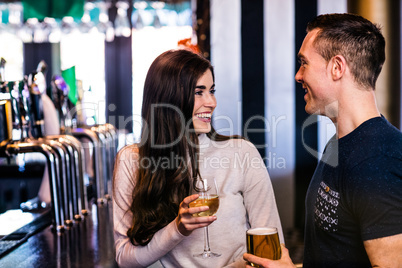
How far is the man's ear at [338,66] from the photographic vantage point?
1.37 metres

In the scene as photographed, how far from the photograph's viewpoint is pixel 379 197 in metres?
1.14

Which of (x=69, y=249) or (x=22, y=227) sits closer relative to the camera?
(x=69, y=249)

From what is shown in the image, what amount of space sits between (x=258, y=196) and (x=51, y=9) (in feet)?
17.5

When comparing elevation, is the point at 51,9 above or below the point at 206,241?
above

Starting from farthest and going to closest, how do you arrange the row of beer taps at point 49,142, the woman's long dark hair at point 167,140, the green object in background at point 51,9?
the green object in background at point 51,9 → the row of beer taps at point 49,142 → the woman's long dark hair at point 167,140

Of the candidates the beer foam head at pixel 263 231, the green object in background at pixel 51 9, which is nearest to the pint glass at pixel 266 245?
the beer foam head at pixel 263 231

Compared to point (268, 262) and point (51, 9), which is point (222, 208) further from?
point (51, 9)

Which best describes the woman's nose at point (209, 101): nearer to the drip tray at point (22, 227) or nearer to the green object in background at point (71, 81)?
the drip tray at point (22, 227)

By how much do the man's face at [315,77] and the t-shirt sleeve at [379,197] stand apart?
29 cm

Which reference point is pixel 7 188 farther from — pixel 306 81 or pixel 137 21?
pixel 137 21

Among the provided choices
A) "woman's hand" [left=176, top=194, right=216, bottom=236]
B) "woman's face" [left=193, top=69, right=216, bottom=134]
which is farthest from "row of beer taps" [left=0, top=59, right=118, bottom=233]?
"woman's hand" [left=176, top=194, right=216, bottom=236]

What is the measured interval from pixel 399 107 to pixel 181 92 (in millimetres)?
1714

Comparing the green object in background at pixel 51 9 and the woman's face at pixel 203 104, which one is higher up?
the green object in background at pixel 51 9

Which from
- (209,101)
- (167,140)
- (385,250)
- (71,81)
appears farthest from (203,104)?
(71,81)
